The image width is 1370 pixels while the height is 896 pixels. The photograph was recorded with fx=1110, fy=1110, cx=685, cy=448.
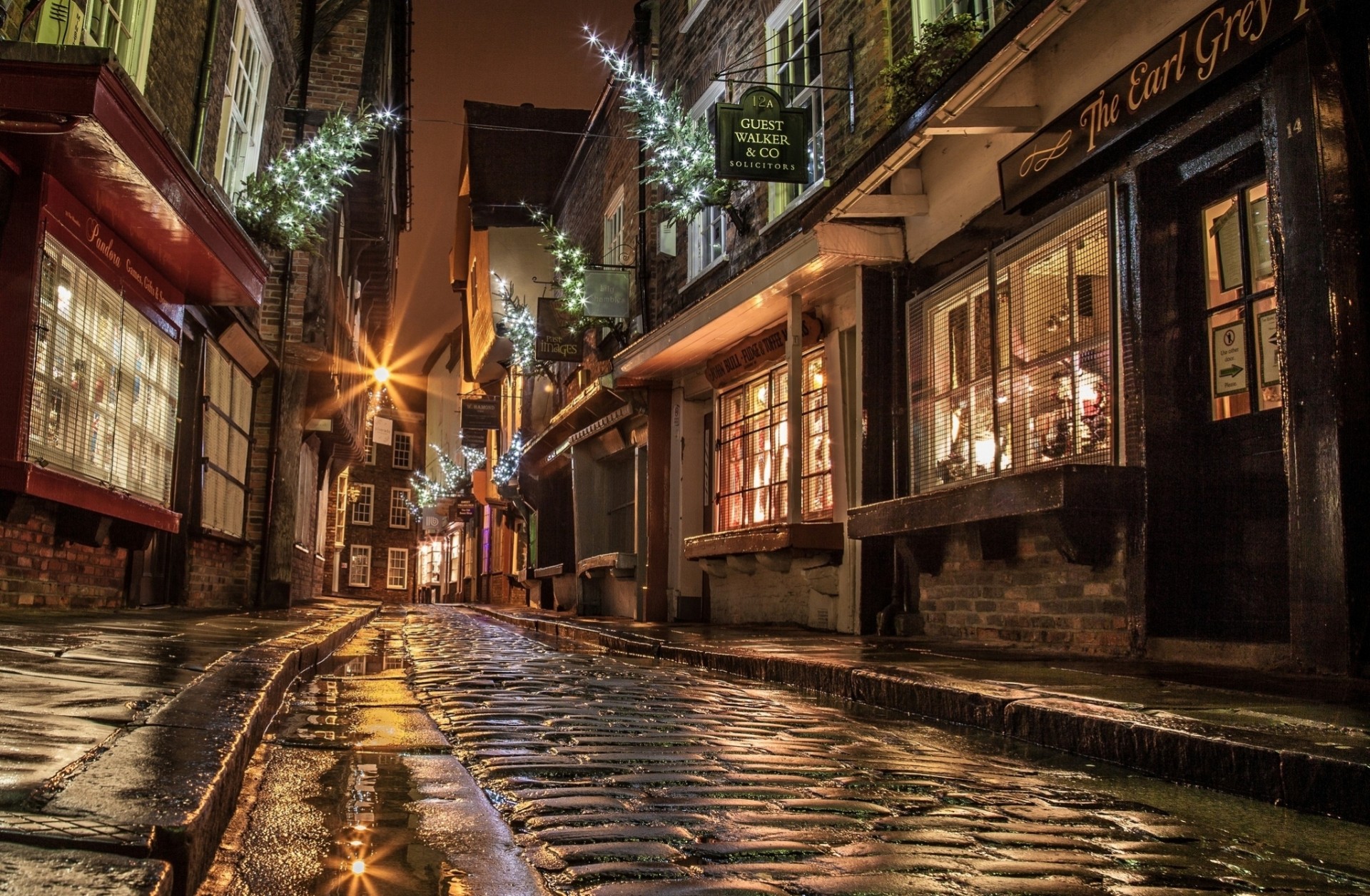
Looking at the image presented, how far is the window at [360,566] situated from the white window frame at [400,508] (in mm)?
1779

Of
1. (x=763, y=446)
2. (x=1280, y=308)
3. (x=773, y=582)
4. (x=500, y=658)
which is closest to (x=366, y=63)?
(x=763, y=446)

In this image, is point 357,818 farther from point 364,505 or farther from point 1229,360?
point 364,505

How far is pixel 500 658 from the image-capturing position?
27.2ft

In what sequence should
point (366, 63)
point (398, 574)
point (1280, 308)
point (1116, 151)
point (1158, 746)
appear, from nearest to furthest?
point (1158, 746) < point (1280, 308) < point (1116, 151) < point (366, 63) < point (398, 574)

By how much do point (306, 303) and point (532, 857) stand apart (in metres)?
15.2

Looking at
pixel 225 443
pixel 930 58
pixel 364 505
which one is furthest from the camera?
pixel 364 505

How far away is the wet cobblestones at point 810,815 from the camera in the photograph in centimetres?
227

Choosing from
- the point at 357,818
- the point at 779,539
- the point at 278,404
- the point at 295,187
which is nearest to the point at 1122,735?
the point at 357,818

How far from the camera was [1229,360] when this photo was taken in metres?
6.41

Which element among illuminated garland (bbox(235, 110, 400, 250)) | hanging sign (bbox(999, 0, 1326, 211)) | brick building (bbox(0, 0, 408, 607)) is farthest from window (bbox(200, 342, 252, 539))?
hanging sign (bbox(999, 0, 1326, 211))

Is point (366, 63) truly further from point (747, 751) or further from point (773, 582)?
point (747, 751)

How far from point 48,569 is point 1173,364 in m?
7.80

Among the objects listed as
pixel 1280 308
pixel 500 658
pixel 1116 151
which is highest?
pixel 1116 151

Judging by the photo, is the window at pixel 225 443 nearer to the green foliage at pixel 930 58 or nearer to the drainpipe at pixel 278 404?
the drainpipe at pixel 278 404
